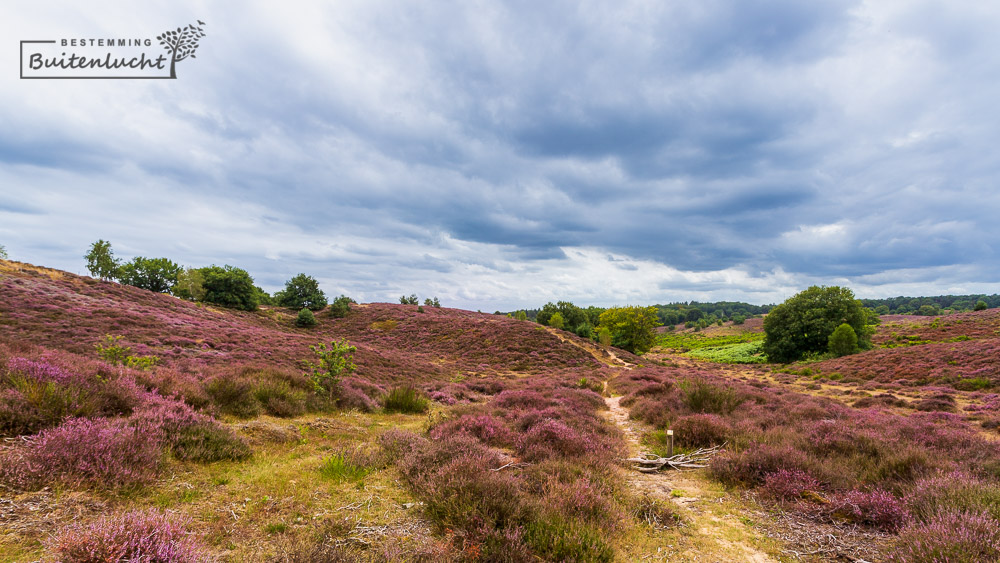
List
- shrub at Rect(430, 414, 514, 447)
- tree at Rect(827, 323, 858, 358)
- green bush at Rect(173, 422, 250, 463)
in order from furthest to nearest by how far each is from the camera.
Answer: tree at Rect(827, 323, 858, 358), shrub at Rect(430, 414, 514, 447), green bush at Rect(173, 422, 250, 463)

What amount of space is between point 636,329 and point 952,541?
55298mm

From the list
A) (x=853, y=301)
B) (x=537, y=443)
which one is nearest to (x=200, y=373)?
(x=537, y=443)

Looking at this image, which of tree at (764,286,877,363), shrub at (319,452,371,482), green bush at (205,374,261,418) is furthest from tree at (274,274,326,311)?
tree at (764,286,877,363)

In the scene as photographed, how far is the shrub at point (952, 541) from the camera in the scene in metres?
3.35

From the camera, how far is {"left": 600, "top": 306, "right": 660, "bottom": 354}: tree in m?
55.2

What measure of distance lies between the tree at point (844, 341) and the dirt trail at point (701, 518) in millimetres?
52686

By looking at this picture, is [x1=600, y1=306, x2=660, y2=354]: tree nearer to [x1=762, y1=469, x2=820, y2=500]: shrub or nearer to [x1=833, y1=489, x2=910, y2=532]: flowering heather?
[x1=762, y1=469, x2=820, y2=500]: shrub

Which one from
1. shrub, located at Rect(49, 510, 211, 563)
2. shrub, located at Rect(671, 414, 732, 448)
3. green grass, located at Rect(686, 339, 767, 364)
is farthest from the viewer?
green grass, located at Rect(686, 339, 767, 364)

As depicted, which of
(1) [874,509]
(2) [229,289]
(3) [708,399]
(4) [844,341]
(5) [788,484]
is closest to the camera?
(1) [874,509]

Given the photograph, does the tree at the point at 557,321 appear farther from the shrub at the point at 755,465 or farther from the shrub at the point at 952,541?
the shrub at the point at 952,541

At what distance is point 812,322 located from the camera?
49344 mm

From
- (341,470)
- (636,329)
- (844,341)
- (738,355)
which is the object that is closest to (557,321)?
(636,329)

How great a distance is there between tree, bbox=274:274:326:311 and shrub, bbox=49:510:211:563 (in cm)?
5874

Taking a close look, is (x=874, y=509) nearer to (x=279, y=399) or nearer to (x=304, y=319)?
(x=279, y=399)
